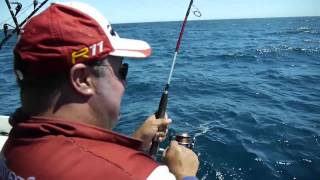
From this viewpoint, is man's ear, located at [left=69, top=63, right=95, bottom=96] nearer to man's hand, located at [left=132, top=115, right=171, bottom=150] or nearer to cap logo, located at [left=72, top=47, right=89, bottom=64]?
cap logo, located at [left=72, top=47, right=89, bottom=64]

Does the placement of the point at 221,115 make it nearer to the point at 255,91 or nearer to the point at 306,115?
the point at 306,115

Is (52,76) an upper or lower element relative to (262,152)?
upper

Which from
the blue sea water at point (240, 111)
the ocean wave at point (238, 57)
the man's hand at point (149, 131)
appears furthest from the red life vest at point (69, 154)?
the ocean wave at point (238, 57)

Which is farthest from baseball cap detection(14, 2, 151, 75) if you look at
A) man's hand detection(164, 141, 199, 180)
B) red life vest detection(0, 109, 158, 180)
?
man's hand detection(164, 141, 199, 180)

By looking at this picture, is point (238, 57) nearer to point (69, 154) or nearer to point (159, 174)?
point (159, 174)

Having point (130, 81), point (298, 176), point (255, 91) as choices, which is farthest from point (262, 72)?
point (298, 176)

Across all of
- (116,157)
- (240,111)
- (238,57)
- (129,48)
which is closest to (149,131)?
(129,48)

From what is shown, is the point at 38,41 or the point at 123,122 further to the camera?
the point at 123,122

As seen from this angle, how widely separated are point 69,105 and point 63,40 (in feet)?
0.92

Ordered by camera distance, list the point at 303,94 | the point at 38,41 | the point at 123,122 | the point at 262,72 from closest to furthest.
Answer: the point at 38,41 → the point at 123,122 → the point at 303,94 → the point at 262,72

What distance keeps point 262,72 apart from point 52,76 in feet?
46.3

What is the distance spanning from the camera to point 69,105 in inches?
59.2

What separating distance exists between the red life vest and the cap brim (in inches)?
15.1

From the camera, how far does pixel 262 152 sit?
6.32 m
